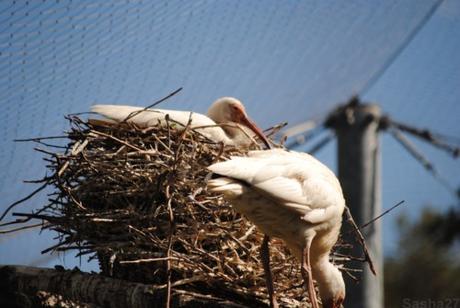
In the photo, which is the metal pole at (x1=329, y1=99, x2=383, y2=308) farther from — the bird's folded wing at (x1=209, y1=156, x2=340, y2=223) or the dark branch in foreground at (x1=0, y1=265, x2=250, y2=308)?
the dark branch in foreground at (x1=0, y1=265, x2=250, y2=308)

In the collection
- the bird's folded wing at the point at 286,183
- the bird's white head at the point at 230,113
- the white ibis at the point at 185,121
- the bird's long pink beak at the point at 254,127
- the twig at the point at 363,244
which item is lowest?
the twig at the point at 363,244

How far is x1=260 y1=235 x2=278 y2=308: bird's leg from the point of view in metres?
4.99

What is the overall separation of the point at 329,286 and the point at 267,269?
0.53m

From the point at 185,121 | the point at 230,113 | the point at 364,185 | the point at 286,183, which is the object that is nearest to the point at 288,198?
the point at 286,183

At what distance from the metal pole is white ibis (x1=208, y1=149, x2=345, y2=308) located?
1920mm

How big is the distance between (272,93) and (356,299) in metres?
2.42

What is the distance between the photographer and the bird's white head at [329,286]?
540 centimetres

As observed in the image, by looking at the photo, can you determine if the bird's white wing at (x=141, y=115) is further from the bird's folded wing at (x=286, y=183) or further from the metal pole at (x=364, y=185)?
the metal pole at (x=364, y=185)

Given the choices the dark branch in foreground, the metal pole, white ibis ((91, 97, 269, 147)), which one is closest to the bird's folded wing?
the dark branch in foreground

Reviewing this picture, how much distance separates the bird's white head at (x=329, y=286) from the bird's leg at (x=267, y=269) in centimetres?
41

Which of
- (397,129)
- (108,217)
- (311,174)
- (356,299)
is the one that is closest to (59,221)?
(108,217)

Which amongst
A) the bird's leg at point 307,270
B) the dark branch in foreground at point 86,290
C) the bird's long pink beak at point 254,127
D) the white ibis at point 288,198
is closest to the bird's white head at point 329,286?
the white ibis at point 288,198

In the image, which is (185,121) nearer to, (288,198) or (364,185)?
(288,198)

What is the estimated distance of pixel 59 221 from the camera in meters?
5.41
